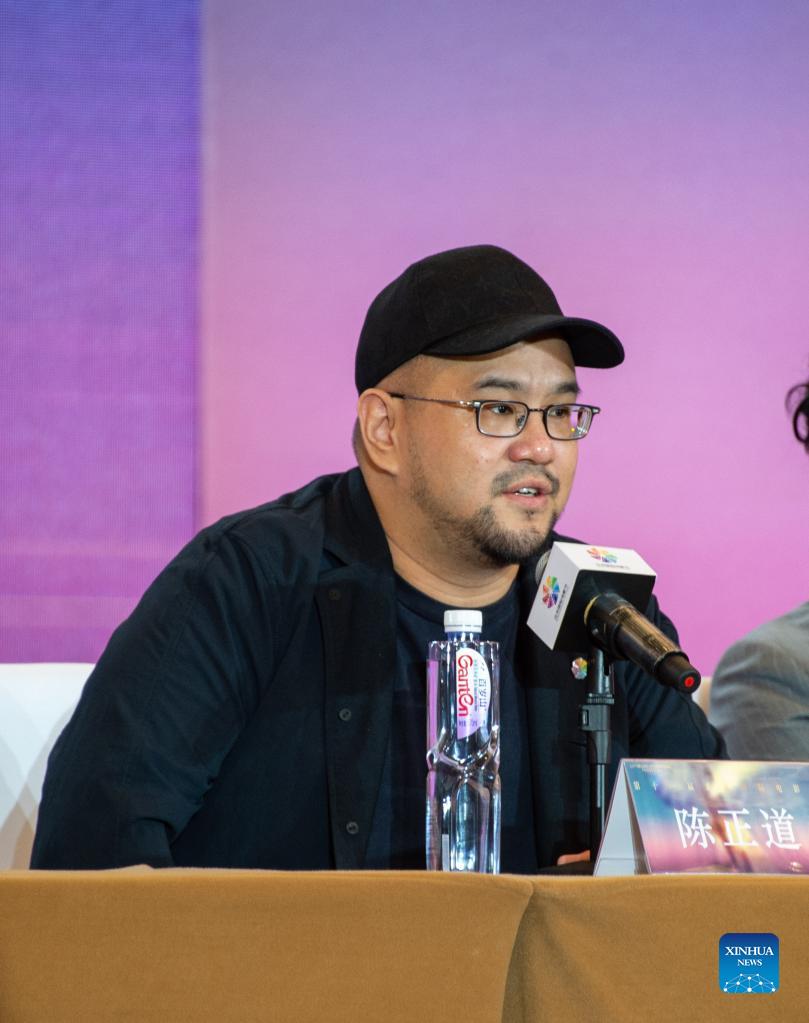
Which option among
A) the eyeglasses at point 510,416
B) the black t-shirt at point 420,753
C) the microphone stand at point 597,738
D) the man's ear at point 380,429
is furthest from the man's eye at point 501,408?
the microphone stand at point 597,738

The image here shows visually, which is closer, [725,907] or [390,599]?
[725,907]

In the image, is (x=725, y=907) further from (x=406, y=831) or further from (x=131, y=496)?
(x=131, y=496)

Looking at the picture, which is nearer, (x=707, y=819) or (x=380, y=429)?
(x=707, y=819)

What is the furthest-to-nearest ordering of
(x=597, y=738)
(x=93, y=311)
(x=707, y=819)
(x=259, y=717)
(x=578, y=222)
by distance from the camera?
1. (x=578, y=222)
2. (x=93, y=311)
3. (x=259, y=717)
4. (x=597, y=738)
5. (x=707, y=819)

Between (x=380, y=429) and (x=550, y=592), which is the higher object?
(x=380, y=429)

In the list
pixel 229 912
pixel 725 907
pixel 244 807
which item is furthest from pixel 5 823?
→ pixel 725 907

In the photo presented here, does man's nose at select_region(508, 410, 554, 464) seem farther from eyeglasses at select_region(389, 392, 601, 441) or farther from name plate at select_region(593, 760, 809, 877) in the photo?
name plate at select_region(593, 760, 809, 877)

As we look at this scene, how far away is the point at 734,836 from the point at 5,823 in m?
1.10

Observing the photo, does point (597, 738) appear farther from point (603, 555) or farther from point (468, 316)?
point (468, 316)

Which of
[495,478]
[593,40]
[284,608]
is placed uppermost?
[593,40]

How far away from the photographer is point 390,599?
1.70 metres

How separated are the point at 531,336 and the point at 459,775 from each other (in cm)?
58

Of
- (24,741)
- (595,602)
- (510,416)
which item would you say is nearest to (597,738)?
(595,602)

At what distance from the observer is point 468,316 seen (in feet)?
5.62
